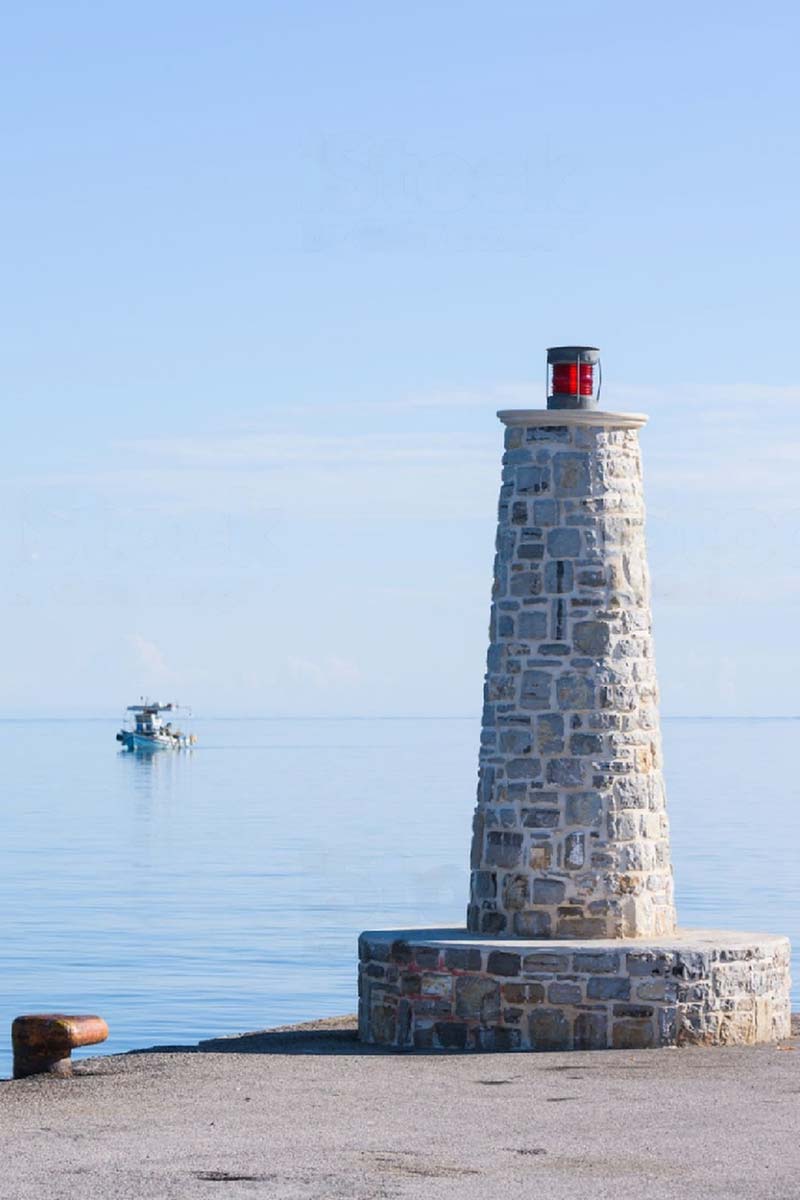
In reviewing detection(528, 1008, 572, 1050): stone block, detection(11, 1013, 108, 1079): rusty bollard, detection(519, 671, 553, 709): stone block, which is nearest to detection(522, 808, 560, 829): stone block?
detection(519, 671, 553, 709): stone block

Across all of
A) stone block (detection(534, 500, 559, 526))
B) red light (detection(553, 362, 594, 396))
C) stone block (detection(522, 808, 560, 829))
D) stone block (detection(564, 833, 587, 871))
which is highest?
red light (detection(553, 362, 594, 396))

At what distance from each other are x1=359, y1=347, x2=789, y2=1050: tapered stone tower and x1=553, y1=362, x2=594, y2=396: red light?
0.01 metres

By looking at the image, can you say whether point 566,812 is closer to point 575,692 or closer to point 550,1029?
point 575,692

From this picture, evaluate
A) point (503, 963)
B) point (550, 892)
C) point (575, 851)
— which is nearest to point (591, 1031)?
point (503, 963)

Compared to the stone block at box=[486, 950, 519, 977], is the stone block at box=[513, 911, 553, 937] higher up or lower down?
higher up

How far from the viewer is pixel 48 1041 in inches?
715

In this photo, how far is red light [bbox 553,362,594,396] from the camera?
66.1 feet

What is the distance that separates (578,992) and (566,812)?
1631 millimetres

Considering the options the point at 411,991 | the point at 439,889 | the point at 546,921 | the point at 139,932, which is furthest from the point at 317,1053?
the point at 439,889

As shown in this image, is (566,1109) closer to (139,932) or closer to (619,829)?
(619,829)

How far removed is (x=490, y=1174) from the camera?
523 inches

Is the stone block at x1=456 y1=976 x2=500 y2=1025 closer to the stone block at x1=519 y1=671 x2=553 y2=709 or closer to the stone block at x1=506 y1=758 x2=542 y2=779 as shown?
the stone block at x1=506 y1=758 x2=542 y2=779

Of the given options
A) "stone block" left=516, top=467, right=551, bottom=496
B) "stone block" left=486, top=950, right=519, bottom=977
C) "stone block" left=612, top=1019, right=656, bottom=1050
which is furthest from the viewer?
"stone block" left=516, top=467, right=551, bottom=496

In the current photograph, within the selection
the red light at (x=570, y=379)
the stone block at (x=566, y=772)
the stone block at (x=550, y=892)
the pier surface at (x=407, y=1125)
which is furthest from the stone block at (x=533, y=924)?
the red light at (x=570, y=379)
